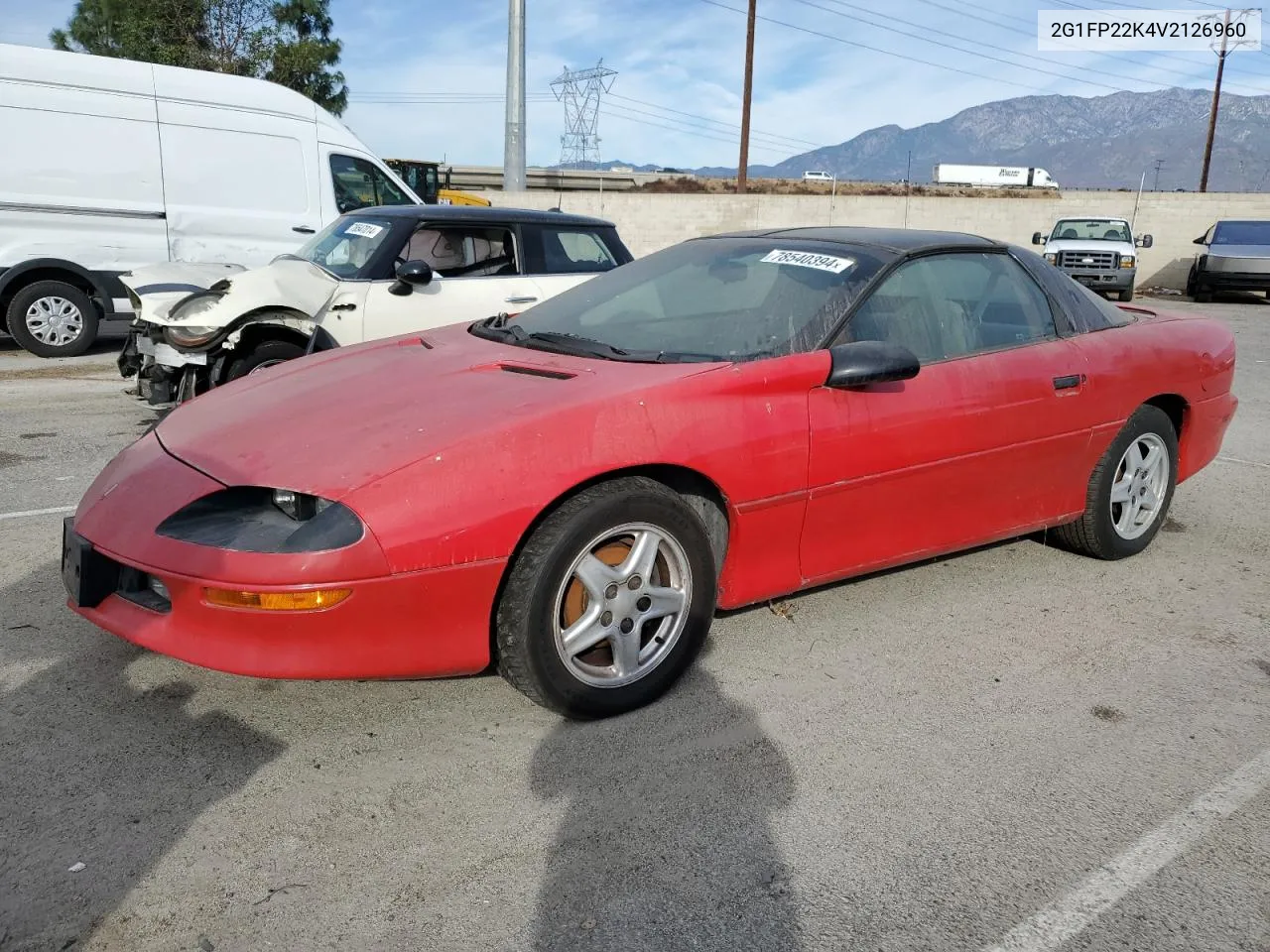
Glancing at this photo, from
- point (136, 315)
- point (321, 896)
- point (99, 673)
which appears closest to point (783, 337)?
point (321, 896)

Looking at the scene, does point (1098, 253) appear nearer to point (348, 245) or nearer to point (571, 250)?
point (571, 250)

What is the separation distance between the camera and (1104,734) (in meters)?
2.95

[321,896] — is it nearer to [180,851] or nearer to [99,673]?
[180,851]

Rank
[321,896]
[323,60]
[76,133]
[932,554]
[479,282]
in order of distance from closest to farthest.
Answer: [321,896] → [932,554] → [479,282] → [76,133] → [323,60]

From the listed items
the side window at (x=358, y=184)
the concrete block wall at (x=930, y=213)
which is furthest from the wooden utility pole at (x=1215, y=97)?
the side window at (x=358, y=184)

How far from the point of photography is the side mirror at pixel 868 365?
10.6ft

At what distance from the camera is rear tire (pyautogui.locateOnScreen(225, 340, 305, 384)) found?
618 centimetres

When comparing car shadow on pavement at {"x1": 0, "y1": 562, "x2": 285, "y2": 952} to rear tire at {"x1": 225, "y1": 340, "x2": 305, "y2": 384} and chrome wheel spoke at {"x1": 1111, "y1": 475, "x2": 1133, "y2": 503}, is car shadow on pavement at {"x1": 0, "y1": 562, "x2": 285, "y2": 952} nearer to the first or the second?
rear tire at {"x1": 225, "y1": 340, "x2": 305, "y2": 384}

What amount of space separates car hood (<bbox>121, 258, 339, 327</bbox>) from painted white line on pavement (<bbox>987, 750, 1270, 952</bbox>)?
5.35 m

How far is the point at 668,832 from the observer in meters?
2.42

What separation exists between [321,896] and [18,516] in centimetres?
335

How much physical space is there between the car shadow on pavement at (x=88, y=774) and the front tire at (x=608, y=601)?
75 cm

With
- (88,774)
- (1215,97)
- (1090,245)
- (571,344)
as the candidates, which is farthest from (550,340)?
(1215,97)

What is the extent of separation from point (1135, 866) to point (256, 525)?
229 cm
